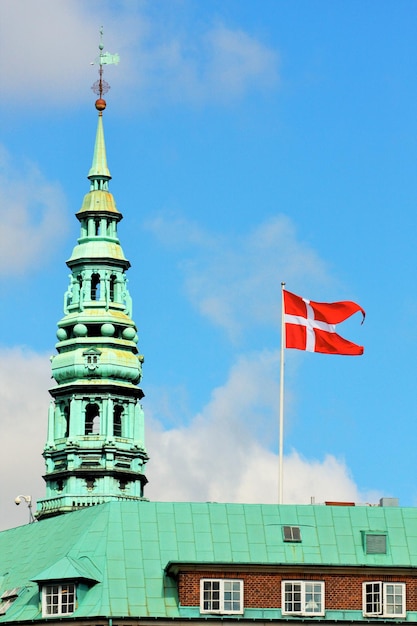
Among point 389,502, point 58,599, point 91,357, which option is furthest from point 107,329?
point 58,599

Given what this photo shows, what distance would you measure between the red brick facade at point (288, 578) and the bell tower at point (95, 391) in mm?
57909

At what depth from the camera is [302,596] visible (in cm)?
11731

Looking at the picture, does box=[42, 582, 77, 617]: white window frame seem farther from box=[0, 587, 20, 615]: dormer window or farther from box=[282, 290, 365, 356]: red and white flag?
box=[282, 290, 365, 356]: red and white flag

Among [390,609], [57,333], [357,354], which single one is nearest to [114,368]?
[57,333]

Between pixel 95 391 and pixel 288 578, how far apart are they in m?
61.5

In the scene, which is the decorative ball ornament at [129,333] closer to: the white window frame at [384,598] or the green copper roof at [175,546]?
the green copper roof at [175,546]

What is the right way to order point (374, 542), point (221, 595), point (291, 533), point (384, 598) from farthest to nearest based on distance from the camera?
point (291, 533) < point (374, 542) < point (384, 598) < point (221, 595)

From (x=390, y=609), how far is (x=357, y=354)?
16696 millimetres

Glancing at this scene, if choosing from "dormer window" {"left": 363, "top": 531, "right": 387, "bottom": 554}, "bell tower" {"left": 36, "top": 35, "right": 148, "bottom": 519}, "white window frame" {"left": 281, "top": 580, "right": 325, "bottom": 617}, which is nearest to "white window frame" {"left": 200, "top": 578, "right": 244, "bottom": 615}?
"white window frame" {"left": 281, "top": 580, "right": 325, "bottom": 617}

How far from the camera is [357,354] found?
127750 millimetres

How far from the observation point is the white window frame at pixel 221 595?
382 feet

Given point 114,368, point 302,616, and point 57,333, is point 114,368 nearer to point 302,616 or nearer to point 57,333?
point 57,333

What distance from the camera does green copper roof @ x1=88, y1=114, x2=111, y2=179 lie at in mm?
184250

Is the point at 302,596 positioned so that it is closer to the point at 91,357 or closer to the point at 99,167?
the point at 91,357
